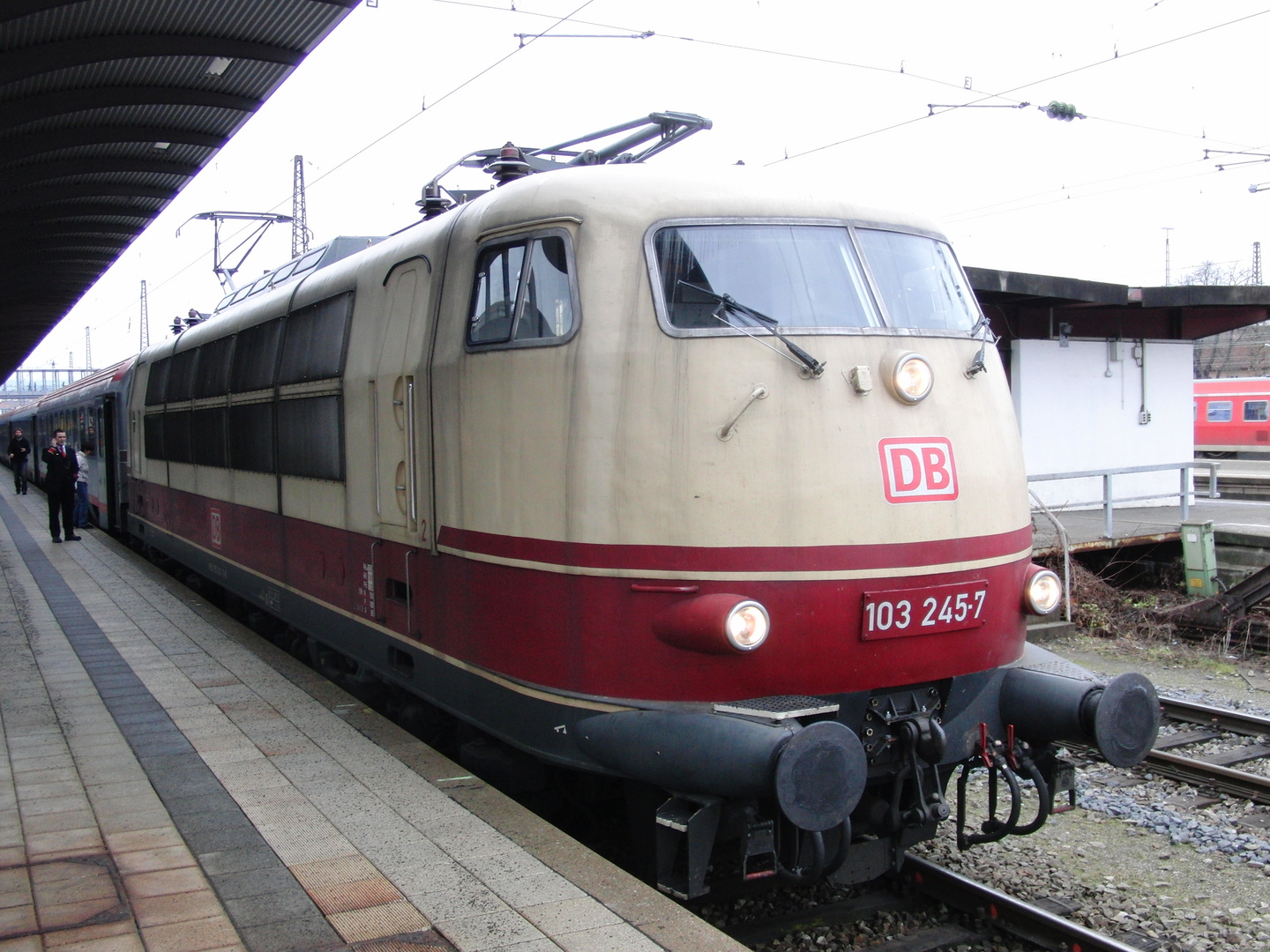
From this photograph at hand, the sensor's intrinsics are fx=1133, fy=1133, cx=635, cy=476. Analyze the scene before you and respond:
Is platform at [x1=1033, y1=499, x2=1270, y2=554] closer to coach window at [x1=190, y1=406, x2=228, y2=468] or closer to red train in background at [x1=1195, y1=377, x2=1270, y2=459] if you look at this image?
coach window at [x1=190, y1=406, x2=228, y2=468]

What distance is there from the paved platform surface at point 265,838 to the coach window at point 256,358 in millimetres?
2223

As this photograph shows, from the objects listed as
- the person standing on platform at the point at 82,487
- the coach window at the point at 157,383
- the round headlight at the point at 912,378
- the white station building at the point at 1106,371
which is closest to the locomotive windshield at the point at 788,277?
the round headlight at the point at 912,378

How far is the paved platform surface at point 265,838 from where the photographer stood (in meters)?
3.98

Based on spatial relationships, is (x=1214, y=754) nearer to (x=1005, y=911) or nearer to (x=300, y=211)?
(x=1005, y=911)

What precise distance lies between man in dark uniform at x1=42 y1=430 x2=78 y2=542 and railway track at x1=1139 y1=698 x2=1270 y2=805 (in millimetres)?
15304

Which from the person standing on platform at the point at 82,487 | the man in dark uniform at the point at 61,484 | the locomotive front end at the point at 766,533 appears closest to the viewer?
the locomotive front end at the point at 766,533

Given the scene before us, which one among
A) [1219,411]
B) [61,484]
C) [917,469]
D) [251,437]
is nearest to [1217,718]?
[917,469]

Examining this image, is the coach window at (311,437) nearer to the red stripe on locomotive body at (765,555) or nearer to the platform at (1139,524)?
the red stripe on locomotive body at (765,555)

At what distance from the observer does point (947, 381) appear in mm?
5094

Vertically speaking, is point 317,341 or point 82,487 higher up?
point 317,341

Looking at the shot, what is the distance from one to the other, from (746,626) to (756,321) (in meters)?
1.31

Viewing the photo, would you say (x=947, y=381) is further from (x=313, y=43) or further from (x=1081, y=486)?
(x=1081, y=486)

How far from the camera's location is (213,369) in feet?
33.9

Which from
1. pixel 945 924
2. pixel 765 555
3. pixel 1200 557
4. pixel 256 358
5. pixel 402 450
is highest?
pixel 256 358
